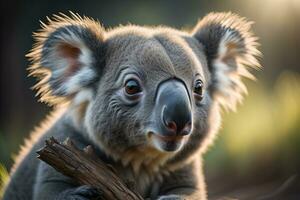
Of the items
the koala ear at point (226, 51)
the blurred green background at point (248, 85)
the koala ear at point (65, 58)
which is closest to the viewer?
the koala ear at point (65, 58)

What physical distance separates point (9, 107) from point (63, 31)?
6.85 meters

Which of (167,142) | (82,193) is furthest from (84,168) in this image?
(167,142)

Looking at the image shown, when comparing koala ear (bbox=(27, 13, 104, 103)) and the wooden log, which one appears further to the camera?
koala ear (bbox=(27, 13, 104, 103))

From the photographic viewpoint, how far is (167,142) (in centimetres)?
330

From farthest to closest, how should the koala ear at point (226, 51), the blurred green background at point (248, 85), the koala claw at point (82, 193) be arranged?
the blurred green background at point (248, 85) < the koala ear at point (226, 51) < the koala claw at point (82, 193)

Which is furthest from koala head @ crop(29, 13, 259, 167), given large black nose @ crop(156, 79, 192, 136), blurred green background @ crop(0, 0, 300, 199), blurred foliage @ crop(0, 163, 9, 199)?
blurred green background @ crop(0, 0, 300, 199)

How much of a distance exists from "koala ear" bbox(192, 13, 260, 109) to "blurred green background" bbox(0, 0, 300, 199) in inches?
58.1

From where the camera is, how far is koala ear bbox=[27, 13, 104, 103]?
381cm

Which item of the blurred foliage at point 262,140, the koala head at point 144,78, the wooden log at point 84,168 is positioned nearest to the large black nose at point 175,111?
the koala head at point 144,78

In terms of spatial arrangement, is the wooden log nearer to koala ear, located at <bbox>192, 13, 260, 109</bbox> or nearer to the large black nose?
the large black nose

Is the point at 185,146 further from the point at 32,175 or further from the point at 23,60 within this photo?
the point at 23,60

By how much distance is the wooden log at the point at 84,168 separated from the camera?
315cm

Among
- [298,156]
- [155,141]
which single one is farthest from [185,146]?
[298,156]

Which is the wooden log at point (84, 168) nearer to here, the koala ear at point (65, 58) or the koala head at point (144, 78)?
the koala head at point (144, 78)
